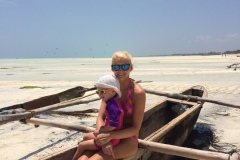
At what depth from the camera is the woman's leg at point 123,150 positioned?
256 centimetres

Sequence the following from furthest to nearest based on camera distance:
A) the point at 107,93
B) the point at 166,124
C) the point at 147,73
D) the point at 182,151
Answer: the point at 147,73 < the point at 166,124 < the point at 182,151 < the point at 107,93

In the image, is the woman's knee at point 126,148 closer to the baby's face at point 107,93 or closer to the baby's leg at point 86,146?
the baby's leg at point 86,146

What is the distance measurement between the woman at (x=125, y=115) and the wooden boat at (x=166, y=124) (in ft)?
0.68

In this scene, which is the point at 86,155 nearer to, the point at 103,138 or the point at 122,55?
the point at 103,138

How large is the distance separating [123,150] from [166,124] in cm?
145

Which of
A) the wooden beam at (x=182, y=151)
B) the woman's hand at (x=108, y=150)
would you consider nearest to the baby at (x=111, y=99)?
the woman's hand at (x=108, y=150)

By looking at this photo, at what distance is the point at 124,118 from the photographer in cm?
268

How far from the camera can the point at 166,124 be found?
155 inches

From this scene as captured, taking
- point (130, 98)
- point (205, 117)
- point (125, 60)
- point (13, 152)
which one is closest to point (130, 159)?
point (130, 98)

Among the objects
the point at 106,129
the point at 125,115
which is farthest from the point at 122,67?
the point at 106,129

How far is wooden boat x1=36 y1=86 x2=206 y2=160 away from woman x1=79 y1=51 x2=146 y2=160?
207mm

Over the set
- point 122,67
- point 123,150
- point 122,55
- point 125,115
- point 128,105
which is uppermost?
point 122,55

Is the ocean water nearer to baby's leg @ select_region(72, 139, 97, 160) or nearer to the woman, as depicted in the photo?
the woman

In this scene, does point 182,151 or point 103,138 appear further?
point 182,151
